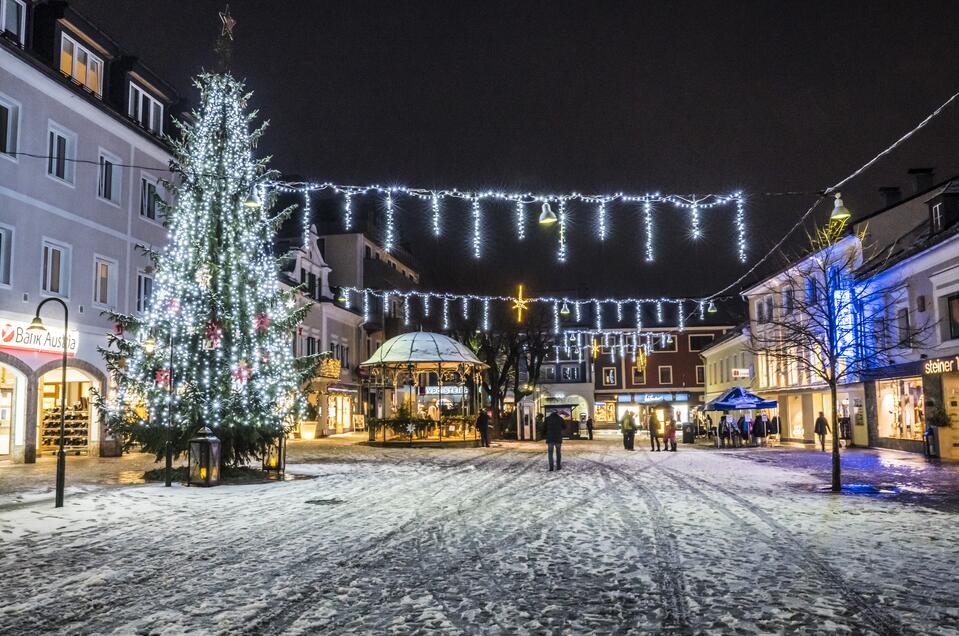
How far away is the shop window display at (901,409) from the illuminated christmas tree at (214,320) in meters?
21.8

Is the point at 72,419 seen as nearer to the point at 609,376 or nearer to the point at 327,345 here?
the point at 327,345

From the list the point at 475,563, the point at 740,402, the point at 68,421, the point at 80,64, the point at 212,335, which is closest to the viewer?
the point at 475,563

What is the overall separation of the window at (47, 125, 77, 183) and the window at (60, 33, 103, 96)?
5.61ft

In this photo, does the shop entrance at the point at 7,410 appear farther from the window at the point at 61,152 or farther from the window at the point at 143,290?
the window at the point at 61,152

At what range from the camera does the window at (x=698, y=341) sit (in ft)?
260

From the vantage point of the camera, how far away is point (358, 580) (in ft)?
25.4

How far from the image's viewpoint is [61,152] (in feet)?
75.6

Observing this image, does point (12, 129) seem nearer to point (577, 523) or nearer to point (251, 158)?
point (251, 158)

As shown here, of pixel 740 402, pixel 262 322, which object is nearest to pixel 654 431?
pixel 740 402

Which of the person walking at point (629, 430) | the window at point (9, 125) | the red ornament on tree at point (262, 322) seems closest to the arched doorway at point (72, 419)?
the window at point (9, 125)

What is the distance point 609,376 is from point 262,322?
65318 millimetres

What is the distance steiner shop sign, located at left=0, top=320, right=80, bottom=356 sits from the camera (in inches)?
815

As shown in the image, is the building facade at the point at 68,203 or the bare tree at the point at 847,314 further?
the building facade at the point at 68,203

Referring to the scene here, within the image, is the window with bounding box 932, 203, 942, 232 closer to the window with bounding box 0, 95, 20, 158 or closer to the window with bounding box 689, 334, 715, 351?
the window with bounding box 0, 95, 20, 158
